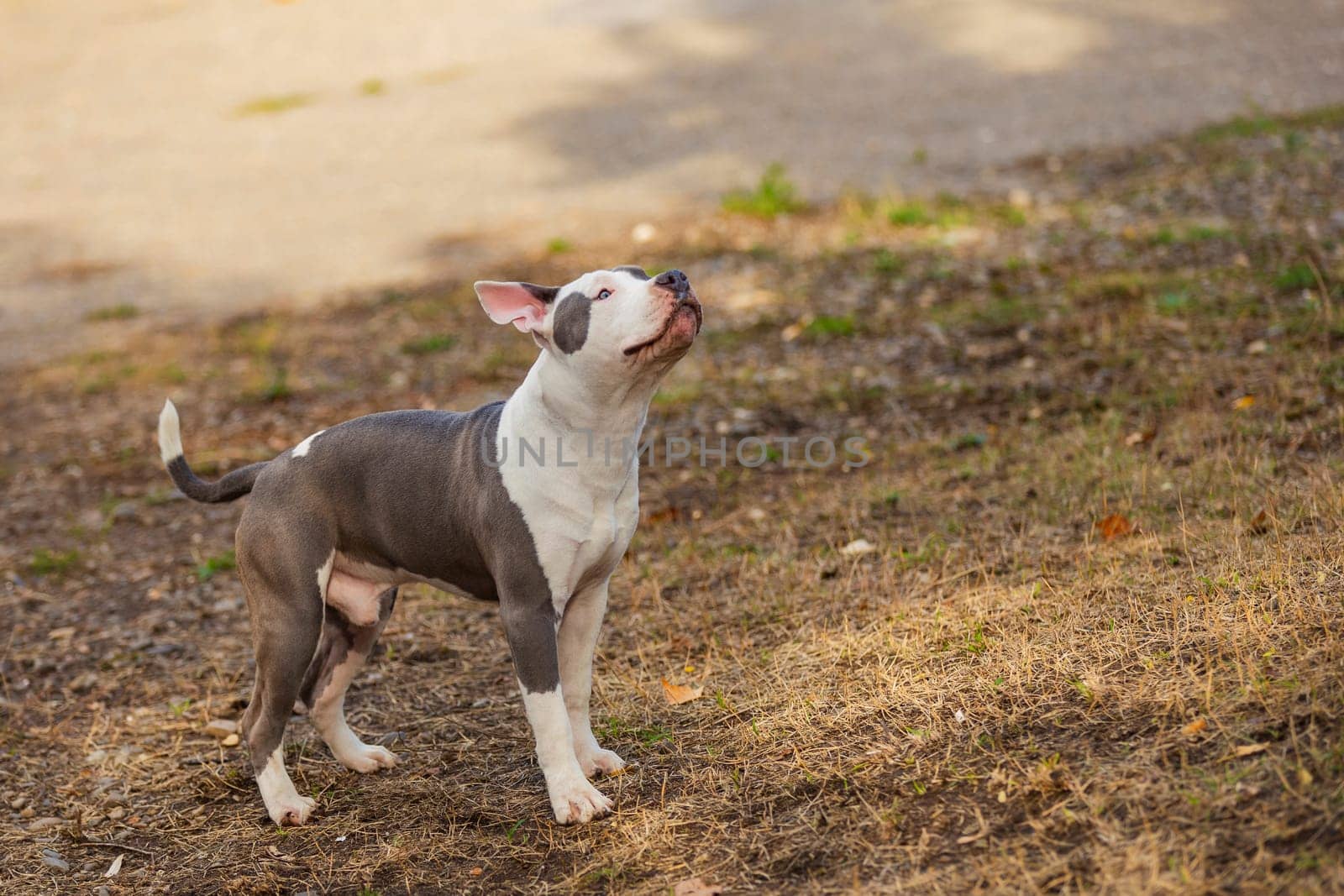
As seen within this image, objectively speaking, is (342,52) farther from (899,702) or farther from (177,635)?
(899,702)

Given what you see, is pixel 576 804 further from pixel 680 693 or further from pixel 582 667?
pixel 680 693

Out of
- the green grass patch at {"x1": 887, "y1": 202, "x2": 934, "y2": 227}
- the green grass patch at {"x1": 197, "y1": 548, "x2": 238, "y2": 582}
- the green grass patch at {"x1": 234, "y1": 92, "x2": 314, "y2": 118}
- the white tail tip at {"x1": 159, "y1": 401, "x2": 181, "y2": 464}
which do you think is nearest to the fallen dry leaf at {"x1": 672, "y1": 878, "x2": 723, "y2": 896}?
the white tail tip at {"x1": 159, "y1": 401, "x2": 181, "y2": 464}

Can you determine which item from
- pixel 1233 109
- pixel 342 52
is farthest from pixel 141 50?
pixel 1233 109

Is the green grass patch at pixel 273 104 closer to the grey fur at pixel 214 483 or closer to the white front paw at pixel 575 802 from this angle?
the grey fur at pixel 214 483

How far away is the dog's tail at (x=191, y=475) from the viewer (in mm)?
4215

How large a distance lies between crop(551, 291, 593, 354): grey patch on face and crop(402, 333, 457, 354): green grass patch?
5589mm

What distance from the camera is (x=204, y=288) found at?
38.6ft

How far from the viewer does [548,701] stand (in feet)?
12.2

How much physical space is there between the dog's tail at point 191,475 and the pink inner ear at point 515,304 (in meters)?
1.01

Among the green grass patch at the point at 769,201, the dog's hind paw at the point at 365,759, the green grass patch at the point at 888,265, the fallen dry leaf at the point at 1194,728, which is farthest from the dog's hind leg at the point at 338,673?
the green grass patch at the point at 769,201

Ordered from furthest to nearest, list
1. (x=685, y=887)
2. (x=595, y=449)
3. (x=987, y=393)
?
(x=987, y=393)
(x=595, y=449)
(x=685, y=887)

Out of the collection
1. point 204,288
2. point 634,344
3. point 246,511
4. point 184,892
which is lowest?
point 204,288

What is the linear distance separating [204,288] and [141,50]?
10.3 meters

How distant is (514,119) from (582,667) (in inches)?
481
